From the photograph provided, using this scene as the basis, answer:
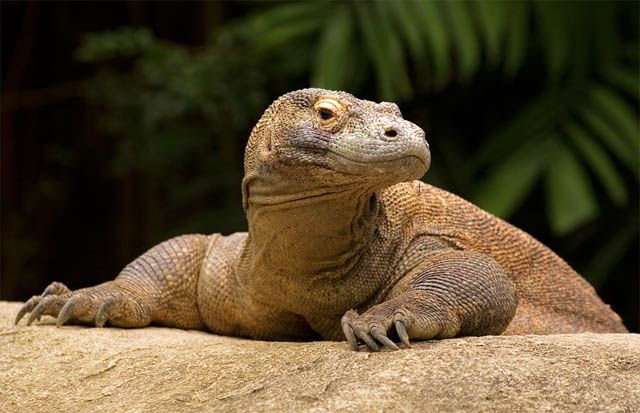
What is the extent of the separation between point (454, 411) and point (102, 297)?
2068 millimetres

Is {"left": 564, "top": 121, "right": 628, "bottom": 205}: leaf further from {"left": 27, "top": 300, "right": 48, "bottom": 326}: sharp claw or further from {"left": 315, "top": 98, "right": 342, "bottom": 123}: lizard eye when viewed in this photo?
{"left": 27, "top": 300, "right": 48, "bottom": 326}: sharp claw

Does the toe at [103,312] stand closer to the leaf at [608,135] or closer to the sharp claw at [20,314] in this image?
the sharp claw at [20,314]

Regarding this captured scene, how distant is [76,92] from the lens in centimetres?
1085

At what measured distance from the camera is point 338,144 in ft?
12.3

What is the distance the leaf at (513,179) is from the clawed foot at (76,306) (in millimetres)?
3808

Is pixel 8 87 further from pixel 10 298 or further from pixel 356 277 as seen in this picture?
pixel 356 277

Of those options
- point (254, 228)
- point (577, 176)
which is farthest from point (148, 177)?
point (254, 228)

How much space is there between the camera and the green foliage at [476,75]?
7965 millimetres

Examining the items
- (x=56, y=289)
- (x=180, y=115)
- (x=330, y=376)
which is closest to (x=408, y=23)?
(x=180, y=115)

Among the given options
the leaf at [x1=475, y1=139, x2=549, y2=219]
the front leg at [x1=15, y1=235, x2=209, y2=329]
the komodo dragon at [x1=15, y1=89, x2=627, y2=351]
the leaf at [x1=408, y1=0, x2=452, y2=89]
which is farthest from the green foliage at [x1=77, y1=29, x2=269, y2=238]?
the komodo dragon at [x1=15, y1=89, x2=627, y2=351]

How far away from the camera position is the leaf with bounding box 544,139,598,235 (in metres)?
7.50

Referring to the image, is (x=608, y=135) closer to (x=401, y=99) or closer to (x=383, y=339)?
(x=401, y=99)

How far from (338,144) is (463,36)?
182 inches

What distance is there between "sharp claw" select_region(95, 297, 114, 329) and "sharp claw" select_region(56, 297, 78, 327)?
11cm
